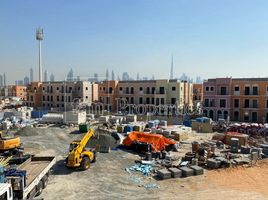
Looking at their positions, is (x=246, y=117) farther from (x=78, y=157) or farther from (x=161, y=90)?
(x=78, y=157)

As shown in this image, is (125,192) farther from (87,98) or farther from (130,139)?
(87,98)

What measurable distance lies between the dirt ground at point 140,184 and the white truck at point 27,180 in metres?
1.08

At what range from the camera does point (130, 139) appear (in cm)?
3416

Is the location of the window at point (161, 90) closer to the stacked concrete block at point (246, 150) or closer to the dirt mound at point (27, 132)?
the dirt mound at point (27, 132)

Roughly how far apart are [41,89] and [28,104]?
19.6 feet

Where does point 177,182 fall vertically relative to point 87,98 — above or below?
below

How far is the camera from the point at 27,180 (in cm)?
1814

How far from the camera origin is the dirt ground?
65.8ft

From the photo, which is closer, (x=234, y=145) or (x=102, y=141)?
(x=234, y=145)

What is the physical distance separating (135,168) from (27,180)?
35.0ft

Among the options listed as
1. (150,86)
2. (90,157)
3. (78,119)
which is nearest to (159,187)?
(90,157)

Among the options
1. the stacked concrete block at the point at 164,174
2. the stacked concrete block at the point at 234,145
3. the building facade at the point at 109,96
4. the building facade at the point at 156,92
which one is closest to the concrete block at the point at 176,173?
the stacked concrete block at the point at 164,174

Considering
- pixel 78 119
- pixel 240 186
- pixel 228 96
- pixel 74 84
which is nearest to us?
pixel 240 186

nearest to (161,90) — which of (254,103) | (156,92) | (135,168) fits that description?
(156,92)
